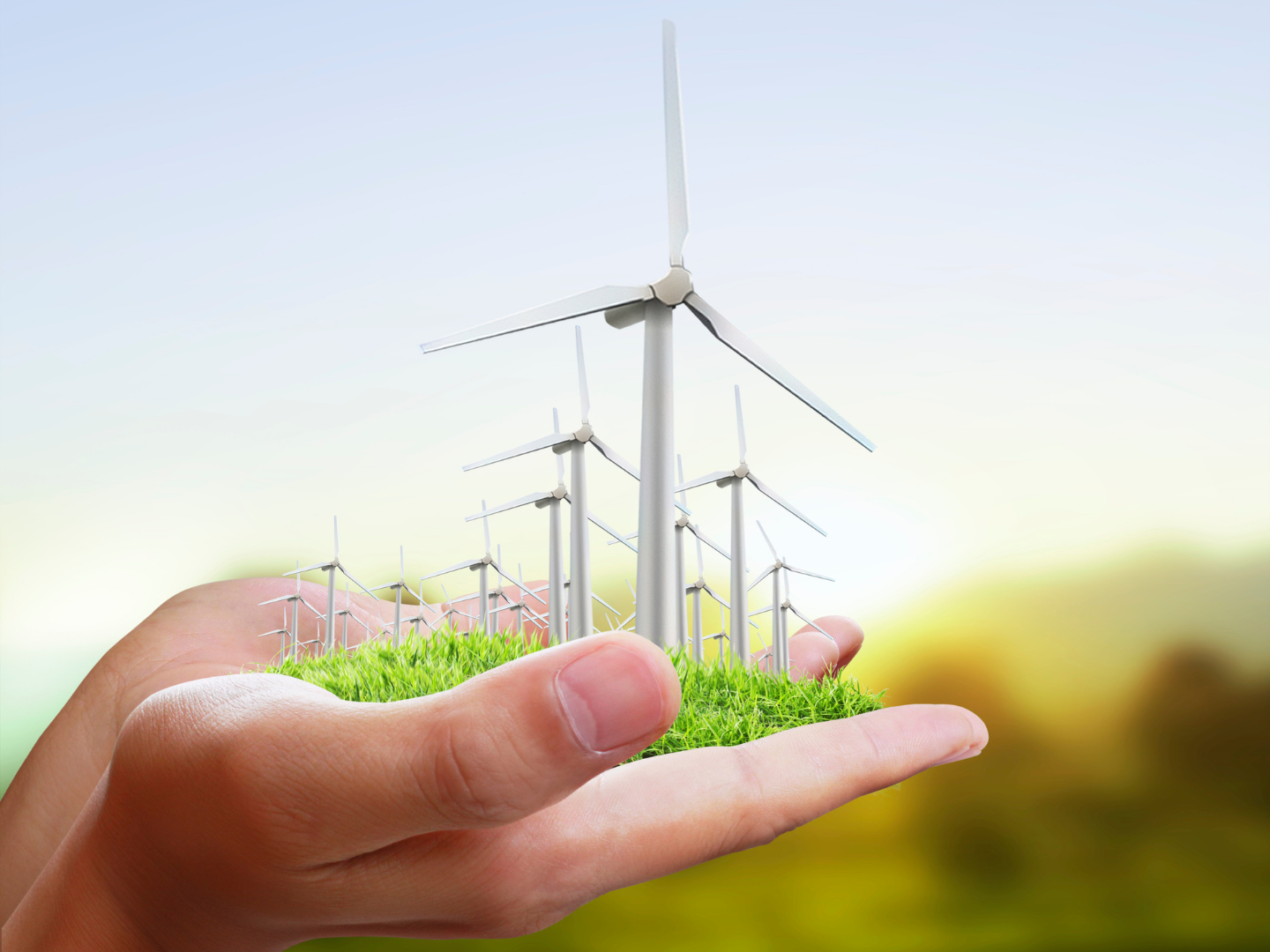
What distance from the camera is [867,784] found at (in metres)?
3.61

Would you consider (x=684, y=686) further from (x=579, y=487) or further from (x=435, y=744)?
(x=579, y=487)

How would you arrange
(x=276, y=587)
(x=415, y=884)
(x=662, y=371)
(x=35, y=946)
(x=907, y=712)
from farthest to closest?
(x=276, y=587) → (x=662, y=371) → (x=907, y=712) → (x=35, y=946) → (x=415, y=884)

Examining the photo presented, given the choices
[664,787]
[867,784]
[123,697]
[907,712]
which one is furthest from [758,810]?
[123,697]

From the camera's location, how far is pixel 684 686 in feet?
14.9

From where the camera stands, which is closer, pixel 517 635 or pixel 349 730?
pixel 349 730

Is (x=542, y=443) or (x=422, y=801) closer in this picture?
(x=422, y=801)

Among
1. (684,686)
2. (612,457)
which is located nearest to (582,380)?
(612,457)

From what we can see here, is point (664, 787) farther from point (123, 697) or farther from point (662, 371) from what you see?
point (123, 697)

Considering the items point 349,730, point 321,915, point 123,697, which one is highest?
point 349,730

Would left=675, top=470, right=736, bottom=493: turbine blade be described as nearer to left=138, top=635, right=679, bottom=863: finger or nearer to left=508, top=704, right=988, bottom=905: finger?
left=508, top=704, right=988, bottom=905: finger

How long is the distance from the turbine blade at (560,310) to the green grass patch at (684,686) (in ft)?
6.28

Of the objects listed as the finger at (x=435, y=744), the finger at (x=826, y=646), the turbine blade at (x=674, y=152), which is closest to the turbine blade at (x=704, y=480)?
the finger at (x=826, y=646)

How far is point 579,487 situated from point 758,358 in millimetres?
2467

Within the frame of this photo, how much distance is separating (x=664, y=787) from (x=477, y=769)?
1300 mm
